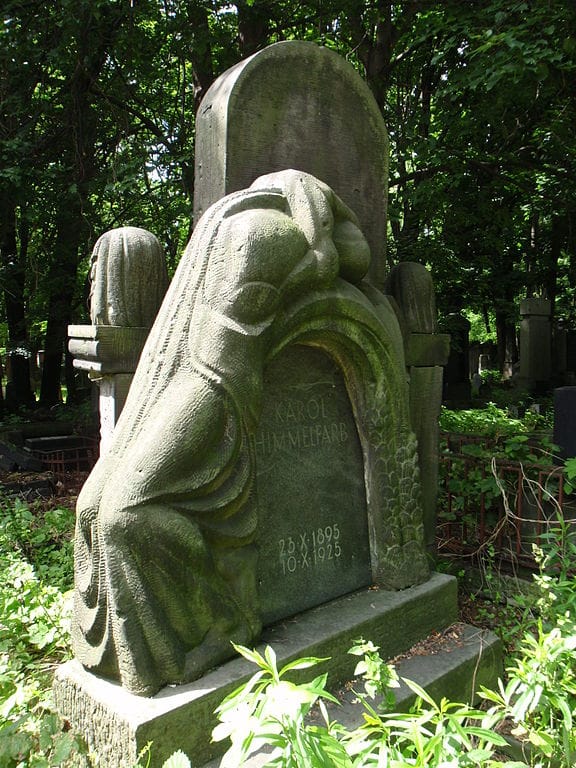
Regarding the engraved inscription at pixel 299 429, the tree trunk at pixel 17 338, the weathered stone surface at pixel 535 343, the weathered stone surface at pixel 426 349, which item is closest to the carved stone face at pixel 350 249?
the engraved inscription at pixel 299 429

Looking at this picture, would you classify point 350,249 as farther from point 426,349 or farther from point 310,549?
point 310,549

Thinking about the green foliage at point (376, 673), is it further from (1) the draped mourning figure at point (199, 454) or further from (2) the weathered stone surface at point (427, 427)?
(2) the weathered stone surface at point (427, 427)

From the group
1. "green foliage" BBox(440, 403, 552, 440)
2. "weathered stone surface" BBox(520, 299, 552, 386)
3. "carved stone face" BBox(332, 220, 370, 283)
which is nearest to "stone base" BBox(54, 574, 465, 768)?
"carved stone face" BBox(332, 220, 370, 283)

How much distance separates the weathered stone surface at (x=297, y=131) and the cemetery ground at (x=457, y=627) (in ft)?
6.01

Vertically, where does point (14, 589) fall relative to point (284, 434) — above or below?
below

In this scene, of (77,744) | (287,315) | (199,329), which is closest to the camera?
(77,744)

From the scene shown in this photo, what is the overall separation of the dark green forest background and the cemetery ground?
3.39 meters

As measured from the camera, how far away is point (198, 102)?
7.48m

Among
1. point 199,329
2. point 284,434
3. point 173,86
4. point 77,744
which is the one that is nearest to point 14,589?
point 77,744

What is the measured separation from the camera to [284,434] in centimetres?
280

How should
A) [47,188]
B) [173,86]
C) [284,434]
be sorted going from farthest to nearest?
1. [173,86]
2. [47,188]
3. [284,434]

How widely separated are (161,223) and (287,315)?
19.2 feet

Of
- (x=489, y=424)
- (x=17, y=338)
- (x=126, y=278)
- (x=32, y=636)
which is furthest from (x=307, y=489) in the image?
(x=17, y=338)

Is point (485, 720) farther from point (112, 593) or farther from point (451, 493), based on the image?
point (451, 493)
